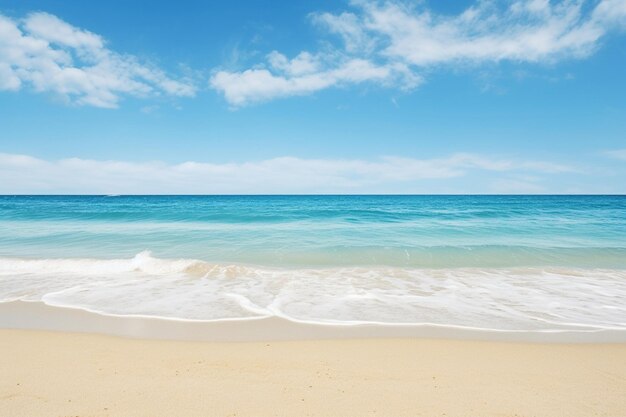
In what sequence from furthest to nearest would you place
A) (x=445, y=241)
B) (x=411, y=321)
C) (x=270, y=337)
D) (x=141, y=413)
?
(x=445, y=241)
(x=411, y=321)
(x=270, y=337)
(x=141, y=413)

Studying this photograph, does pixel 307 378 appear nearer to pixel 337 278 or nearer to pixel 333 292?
pixel 333 292

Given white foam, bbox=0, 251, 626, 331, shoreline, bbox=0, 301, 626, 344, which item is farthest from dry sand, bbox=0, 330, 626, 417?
white foam, bbox=0, 251, 626, 331

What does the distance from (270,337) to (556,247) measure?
48.8ft

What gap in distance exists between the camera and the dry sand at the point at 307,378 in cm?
323

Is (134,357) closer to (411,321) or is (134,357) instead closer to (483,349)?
(411,321)

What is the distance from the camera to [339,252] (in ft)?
43.8

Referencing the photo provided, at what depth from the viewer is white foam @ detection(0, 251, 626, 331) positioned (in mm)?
5988

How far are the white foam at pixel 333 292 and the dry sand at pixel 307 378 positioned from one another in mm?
1122

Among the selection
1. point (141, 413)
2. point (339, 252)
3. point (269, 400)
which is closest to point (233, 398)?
point (269, 400)

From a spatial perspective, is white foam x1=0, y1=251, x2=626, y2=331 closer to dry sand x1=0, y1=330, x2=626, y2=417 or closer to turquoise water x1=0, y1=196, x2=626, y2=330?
turquoise water x1=0, y1=196, x2=626, y2=330

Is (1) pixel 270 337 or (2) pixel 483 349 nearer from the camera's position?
(2) pixel 483 349

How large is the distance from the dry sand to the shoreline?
22 centimetres

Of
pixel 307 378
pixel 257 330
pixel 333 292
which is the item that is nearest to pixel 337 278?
pixel 333 292

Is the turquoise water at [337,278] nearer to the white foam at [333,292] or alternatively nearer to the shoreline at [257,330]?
the white foam at [333,292]
